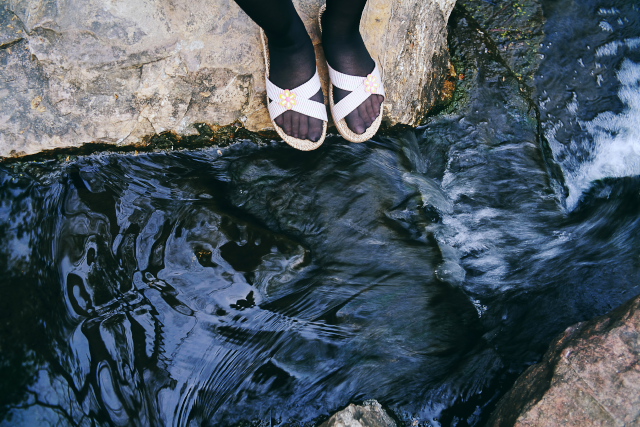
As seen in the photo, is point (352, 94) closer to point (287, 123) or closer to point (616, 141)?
point (287, 123)

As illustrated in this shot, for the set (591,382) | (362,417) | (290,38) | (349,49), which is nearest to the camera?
(591,382)

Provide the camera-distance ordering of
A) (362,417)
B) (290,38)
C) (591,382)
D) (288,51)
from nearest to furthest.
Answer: (591,382), (362,417), (290,38), (288,51)

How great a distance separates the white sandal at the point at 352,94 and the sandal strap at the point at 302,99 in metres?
0.11

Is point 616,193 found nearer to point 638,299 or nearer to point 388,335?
point 638,299

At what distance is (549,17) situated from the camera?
10.9 feet

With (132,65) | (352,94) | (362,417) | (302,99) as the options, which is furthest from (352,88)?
(362,417)

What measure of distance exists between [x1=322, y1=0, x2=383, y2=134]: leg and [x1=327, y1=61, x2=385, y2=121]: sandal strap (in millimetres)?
21

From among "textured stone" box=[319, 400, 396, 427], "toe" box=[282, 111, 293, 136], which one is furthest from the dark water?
"toe" box=[282, 111, 293, 136]

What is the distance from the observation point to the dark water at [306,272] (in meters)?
2.26

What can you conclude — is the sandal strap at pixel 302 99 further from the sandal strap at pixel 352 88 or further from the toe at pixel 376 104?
the toe at pixel 376 104

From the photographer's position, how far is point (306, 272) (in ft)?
8.41

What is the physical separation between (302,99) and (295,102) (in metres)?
0.04

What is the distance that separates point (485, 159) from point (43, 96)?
261 centimetres

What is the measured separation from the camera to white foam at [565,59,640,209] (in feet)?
9.76
